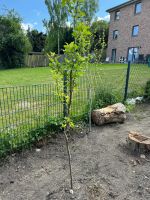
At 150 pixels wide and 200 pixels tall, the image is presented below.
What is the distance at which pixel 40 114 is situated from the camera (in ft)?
11.8

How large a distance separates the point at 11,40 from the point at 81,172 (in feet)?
61.4

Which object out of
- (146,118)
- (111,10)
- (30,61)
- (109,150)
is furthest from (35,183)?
(111,10)

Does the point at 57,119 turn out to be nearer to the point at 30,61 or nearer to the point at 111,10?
the point at 30,61

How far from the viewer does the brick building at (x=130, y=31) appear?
2022cm

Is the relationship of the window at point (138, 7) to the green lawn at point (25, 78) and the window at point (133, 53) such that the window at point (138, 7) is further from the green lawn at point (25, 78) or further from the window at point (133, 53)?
the green lawn at point (25, 78)

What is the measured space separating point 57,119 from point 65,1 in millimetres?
2260

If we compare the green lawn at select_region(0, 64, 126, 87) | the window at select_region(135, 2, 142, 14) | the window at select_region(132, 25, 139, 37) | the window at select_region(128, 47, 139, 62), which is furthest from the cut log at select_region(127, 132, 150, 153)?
the window at select_region(135, 2, 142, 14)

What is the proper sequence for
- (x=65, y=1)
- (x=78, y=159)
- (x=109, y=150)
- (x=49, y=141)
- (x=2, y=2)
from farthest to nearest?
(x=2, y=2), (x=49, y=141), (x=109, y=150), (x=78, y=159), (x=65, y=1)

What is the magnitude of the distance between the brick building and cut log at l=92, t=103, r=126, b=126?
17.2m

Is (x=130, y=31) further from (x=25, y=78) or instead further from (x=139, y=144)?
(x=139, y=144)

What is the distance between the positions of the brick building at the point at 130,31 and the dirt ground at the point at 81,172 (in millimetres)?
18495

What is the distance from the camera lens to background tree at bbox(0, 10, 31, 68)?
19.0 meters

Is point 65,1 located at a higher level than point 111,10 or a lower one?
lower

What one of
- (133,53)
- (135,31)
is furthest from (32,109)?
(135,31)
